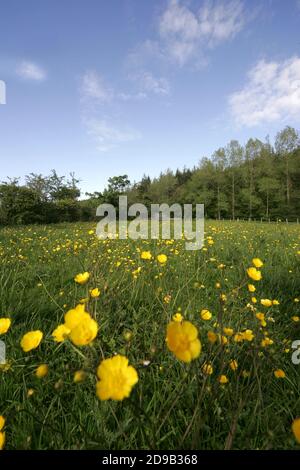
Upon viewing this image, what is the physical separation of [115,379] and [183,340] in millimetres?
190

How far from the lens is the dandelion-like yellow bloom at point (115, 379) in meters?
0.56

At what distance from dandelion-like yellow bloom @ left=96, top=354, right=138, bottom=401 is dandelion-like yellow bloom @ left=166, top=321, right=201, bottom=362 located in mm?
114

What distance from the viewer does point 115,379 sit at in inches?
23.4

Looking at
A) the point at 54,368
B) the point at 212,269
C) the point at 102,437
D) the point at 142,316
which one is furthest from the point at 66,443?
the point at 212,269

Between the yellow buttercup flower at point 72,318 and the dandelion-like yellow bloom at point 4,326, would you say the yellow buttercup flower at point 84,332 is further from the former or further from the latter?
the dandelion-like yellow bloom at point 4,326

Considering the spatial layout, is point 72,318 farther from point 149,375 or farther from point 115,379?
point 149,375

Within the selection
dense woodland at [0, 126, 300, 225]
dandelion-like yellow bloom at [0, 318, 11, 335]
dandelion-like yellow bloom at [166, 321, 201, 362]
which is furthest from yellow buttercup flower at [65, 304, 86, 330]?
dense woodland at [0, 126, 300, 225]

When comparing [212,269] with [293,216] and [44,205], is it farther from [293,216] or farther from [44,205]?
[293,216]

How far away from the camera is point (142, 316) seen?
69.4 inches

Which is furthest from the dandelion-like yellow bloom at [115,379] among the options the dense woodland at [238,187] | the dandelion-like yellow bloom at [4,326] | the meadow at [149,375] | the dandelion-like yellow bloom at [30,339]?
the dense woodland at [238,187]

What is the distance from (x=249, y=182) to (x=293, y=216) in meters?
5.77

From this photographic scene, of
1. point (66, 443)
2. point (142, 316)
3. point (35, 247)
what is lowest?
point (66, 443)

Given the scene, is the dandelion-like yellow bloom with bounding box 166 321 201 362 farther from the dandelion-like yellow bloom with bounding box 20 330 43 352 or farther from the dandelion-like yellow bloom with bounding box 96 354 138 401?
the dandelion-like yellow bloom with bounding box 20 330 43 352

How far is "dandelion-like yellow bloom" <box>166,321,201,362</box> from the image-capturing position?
2.02ft
